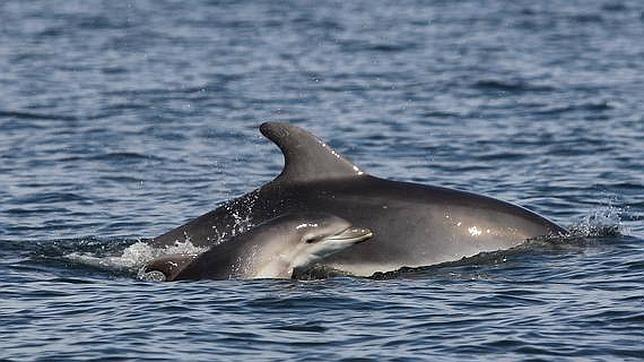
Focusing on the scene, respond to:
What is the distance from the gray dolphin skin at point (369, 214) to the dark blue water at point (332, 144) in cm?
35

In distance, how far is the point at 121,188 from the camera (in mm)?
24938

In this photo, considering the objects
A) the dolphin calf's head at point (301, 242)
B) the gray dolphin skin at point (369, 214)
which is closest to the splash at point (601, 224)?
the gray dolphin skin at point (369, 214)

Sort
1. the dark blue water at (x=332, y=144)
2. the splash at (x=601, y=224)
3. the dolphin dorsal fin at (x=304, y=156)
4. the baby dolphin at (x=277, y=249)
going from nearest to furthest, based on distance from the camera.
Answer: the dark blue water at (x=332, y=144) → the baby dolphin at (x=277, y=249) → the dolphin dorsal fin at (x=304, y=156) → the splash at (x=601, y=224)

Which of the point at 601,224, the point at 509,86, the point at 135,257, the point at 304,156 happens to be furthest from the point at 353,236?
the point at 509,86

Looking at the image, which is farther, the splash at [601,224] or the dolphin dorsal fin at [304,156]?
the splash at [601,224]

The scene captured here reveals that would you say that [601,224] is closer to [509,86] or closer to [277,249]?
[277,249]

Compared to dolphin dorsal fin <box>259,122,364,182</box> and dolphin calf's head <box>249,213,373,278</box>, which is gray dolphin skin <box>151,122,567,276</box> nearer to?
dolphin dorsal fin <box>259,122,364,182</box>

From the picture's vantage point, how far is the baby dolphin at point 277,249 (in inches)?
687

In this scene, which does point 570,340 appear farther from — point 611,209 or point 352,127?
point 352,127

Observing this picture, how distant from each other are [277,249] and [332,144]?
11628mm

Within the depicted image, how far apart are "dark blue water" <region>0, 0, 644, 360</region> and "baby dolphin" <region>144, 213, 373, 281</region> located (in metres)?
0.27

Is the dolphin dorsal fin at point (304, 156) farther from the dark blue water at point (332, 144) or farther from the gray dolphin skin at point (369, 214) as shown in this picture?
the dark blue water at point (332, 144)

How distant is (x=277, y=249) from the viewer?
1750 centimetres

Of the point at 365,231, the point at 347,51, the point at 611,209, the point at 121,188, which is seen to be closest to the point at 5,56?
the point at 347,51
